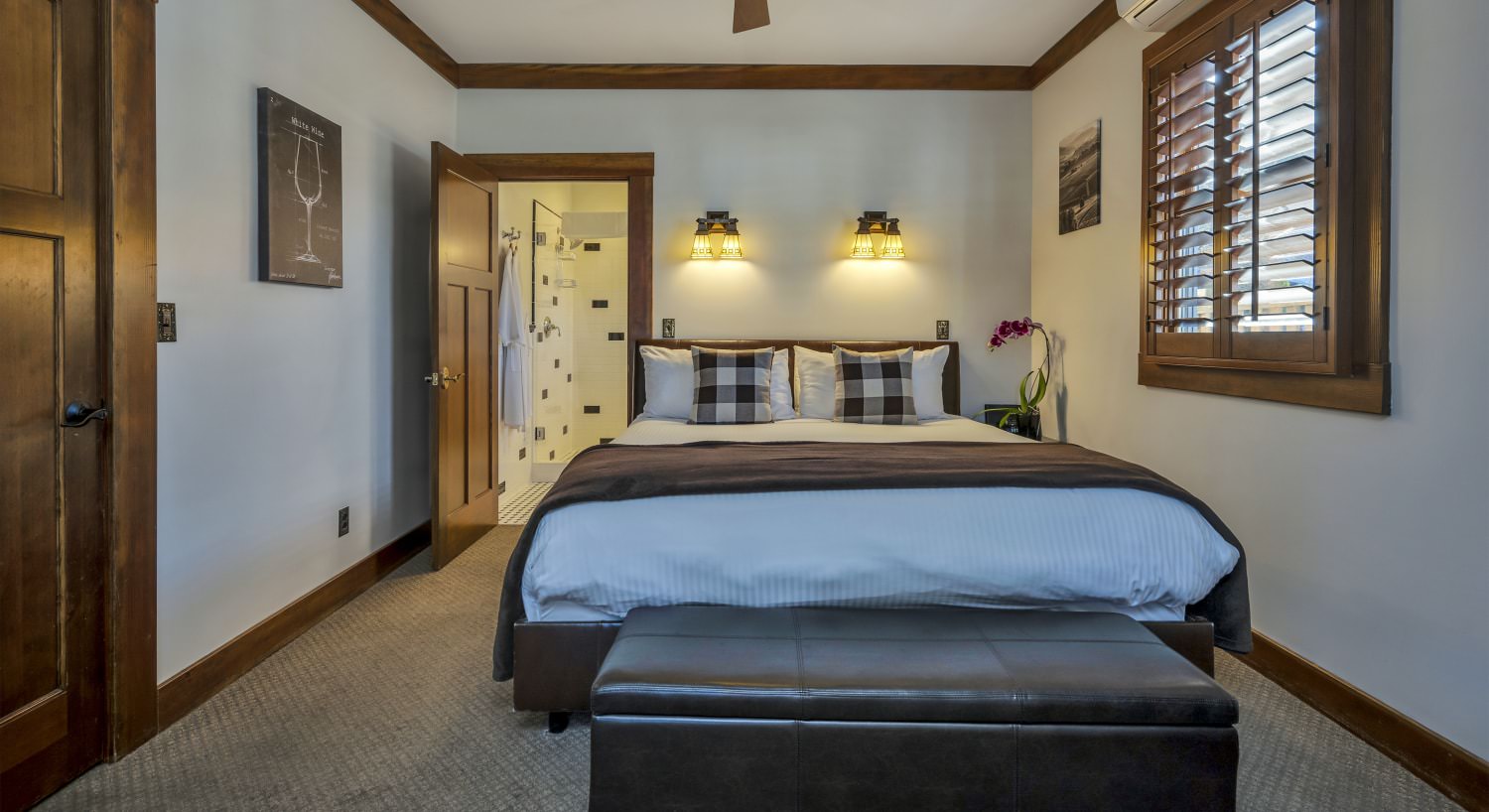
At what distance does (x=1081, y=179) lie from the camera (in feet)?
12.5

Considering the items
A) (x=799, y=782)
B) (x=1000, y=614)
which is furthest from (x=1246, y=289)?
(x=799, y=782)

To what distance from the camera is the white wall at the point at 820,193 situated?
14.3 feet

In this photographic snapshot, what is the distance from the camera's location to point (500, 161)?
4.38m

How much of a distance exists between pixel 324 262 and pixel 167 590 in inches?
52.4

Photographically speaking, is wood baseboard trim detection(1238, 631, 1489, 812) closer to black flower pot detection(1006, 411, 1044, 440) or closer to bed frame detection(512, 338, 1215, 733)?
bed frame detection(512, 338, 1215, 733)

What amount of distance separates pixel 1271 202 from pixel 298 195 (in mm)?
3227

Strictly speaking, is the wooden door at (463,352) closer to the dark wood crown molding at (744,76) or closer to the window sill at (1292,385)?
the dark wood crown molding at (744,76)

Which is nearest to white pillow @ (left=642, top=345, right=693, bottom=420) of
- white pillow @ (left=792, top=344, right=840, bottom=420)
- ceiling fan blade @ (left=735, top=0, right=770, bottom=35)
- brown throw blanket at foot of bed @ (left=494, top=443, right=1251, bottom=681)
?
white pillow @ (left=792, top=344, right=840, bottom=420)

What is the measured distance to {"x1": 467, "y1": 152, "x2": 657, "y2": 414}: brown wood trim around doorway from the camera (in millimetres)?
4348

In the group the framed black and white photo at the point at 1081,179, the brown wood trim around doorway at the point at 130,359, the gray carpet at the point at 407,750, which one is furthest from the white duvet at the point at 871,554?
the framed black and white photo at the point at 1081,179

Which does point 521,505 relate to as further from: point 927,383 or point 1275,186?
point 1275,186

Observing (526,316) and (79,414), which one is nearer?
(79,414)

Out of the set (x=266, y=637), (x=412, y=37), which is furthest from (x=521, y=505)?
(x=412, y=37)

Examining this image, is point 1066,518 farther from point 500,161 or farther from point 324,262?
point 500,161
